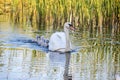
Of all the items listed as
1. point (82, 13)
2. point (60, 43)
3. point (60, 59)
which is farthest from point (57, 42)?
point (82, 13)

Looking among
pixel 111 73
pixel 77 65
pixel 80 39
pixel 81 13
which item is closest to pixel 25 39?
pixel 80 39

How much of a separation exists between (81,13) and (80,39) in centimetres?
226

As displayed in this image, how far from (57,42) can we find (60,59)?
160 cm

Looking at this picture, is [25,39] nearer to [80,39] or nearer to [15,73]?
[80,39]

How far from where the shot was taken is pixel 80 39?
49.3 ft

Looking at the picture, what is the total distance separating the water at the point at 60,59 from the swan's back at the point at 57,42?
0.81 ft

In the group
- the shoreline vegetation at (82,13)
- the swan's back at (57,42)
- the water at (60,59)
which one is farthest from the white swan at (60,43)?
the shoreline vegetation at (82,13)

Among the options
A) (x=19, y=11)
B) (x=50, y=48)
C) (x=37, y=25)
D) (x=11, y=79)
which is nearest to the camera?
(x=11, y=79)

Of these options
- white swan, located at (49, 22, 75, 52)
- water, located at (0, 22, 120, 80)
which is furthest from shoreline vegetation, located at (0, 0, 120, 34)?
white swan, located at (49, 22, 75, 52)

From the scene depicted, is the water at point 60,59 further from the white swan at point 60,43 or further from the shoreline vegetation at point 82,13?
the shoreline vegetation at point 82,13

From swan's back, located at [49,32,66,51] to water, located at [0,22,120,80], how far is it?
0.81 ft

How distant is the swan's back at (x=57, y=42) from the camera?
13.0 metres

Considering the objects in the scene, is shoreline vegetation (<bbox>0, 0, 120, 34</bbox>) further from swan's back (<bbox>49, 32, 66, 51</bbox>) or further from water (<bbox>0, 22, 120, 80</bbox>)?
swan's back (<bbox>49, 32, 66, 51</bbox>)

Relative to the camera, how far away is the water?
925cm
